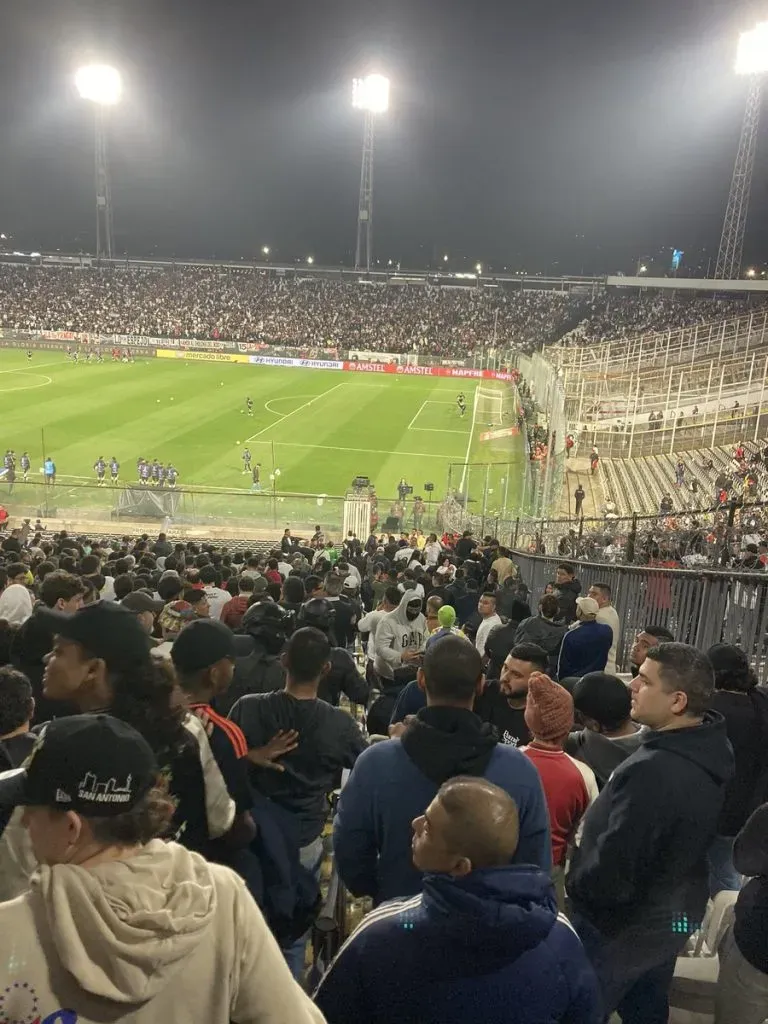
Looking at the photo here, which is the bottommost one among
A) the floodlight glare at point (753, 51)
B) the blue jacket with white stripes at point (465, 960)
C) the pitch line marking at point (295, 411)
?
the pitch line marking at point (295, 411)

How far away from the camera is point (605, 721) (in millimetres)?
4289

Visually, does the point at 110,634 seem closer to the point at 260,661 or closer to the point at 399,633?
the point at 260,661

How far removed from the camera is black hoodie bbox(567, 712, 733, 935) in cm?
335

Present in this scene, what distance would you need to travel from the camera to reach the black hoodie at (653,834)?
132 inches

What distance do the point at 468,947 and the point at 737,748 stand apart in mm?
2912

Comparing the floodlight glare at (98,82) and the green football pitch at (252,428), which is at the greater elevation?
the floodlight glare at (98,82)

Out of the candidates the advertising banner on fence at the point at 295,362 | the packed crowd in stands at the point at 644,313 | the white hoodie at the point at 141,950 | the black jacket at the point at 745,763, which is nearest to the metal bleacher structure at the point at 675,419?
the black jacket at the point at 745,763

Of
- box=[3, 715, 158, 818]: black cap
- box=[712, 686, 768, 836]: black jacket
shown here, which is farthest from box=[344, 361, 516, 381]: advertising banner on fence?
box=[3, 715, 158, 818]: black cap

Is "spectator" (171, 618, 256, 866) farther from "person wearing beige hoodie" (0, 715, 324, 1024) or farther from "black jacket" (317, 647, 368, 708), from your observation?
"black jacket" (317, 647, 368, 708)

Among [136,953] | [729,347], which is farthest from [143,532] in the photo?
[729,347]

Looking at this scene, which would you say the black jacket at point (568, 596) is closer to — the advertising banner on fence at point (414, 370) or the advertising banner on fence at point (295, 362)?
the advertising banner on fence at point (414, 370)

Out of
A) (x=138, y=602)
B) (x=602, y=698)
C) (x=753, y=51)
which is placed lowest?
(x=138, y=602)

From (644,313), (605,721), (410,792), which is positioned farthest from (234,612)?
(644,313)

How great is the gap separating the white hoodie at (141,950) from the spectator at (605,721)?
2.60 meters
